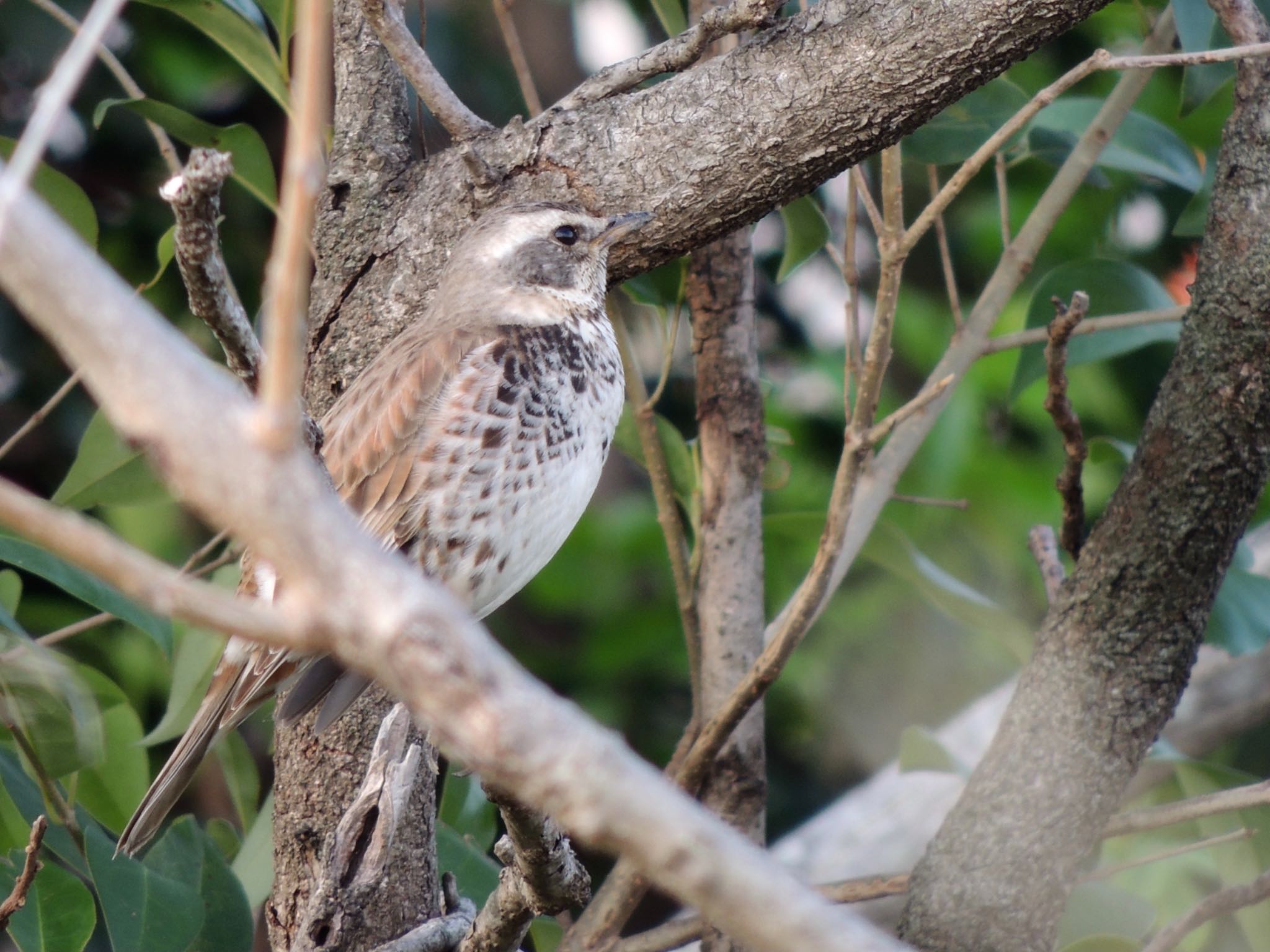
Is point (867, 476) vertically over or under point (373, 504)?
over

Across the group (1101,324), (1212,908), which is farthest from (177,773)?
(1101,324)

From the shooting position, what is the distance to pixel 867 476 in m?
3.16

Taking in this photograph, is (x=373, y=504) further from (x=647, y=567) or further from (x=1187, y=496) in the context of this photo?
(x=647, y=567)

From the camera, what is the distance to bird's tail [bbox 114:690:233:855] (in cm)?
250

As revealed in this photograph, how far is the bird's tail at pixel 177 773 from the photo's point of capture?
2504mm

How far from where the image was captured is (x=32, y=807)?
2.65 metres

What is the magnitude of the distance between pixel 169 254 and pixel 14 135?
1.45 metres

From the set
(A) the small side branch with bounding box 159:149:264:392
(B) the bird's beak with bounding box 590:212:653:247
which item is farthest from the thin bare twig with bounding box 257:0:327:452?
(B) the bird's beak with bounding box 590:212:653:247

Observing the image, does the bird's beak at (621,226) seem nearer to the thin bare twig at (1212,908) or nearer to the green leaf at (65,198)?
the green leaf at (65,198)

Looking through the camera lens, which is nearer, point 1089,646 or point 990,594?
point 1089,646

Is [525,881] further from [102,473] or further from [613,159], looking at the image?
[102,473]

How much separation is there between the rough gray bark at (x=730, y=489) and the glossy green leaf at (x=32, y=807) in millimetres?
1371

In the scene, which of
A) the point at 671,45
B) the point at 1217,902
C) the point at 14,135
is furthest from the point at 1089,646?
the point at 14,135

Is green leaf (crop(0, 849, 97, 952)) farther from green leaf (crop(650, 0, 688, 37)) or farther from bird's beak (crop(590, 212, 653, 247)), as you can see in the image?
green leaf (crop(650, 0, 688, 37))
